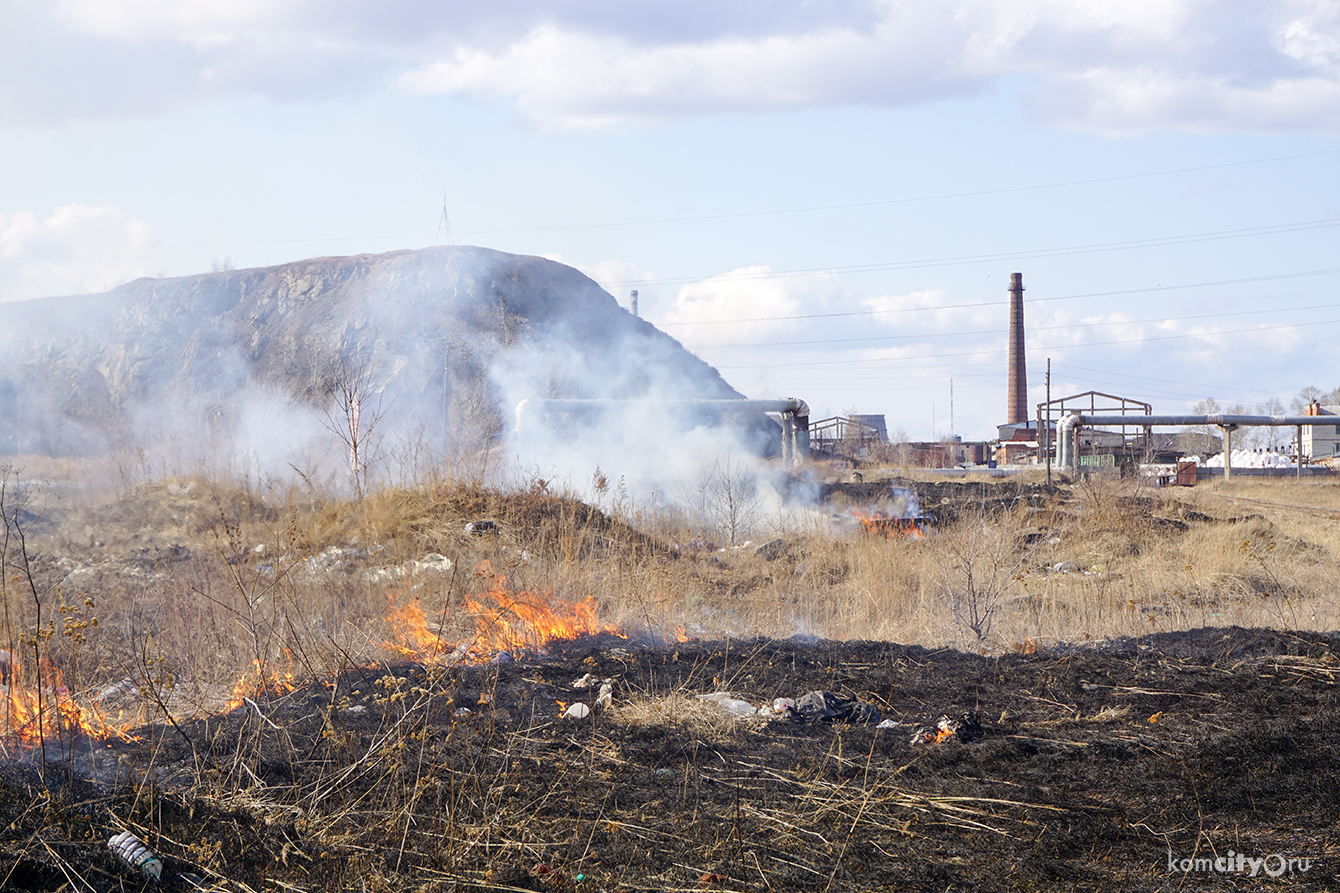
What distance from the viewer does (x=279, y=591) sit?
7633mm

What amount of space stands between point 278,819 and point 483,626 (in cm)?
370

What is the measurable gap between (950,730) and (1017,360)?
4891 centimetres

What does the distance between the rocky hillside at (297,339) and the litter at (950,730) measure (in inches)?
1357

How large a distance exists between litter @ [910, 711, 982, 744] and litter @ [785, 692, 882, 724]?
1.02ft

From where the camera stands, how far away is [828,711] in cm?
501

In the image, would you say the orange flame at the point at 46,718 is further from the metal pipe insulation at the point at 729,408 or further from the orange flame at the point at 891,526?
the metal pipe insulation at the point at 729,408

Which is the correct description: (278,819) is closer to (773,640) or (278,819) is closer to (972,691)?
(972,691)

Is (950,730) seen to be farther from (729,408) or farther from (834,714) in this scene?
(729,408)

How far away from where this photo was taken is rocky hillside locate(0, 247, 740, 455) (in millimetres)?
43781

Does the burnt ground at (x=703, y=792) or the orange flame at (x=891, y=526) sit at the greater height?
the burnt ground at (x=703, y=792)

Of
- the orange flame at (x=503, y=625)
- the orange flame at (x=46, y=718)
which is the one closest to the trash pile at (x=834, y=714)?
the orange flame at (x=503, y=625)

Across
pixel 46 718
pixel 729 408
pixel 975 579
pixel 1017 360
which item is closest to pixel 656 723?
pixel 46 718

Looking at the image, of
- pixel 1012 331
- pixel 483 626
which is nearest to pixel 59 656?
pixel 483 626

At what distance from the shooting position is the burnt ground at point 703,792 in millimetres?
3062
